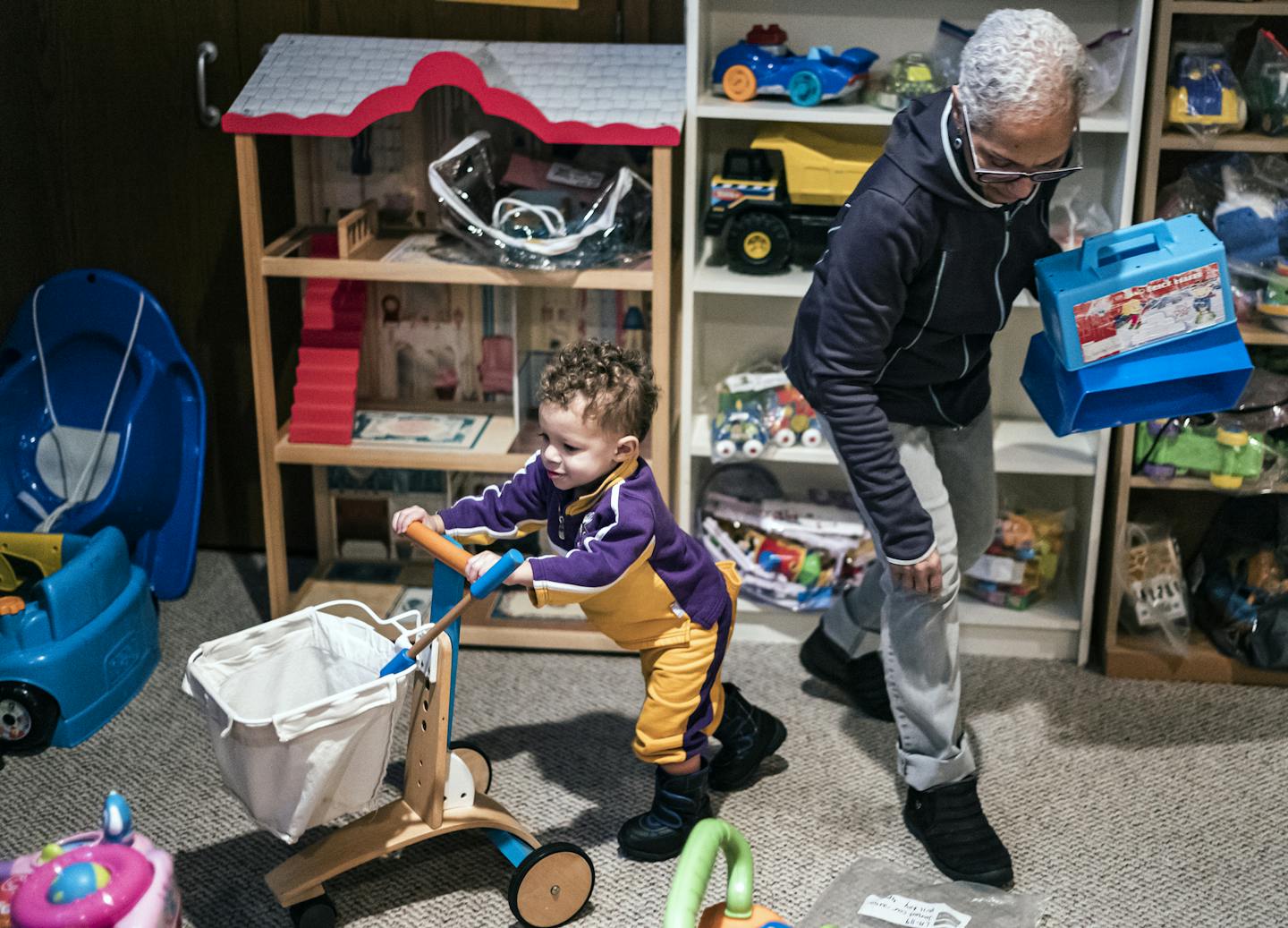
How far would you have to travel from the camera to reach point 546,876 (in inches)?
73.4

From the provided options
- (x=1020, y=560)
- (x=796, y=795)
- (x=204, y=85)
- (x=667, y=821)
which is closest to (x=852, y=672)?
(x=796, y=795)

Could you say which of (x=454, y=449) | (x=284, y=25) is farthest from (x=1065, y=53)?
(x=284, y=25)

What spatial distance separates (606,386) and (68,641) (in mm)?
1110

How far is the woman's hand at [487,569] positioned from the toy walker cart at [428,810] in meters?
0.02

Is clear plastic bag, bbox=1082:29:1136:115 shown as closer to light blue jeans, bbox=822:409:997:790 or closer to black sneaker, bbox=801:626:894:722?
light blue jeans, bbox=822:409:997:790

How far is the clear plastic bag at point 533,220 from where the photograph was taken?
2408 mm

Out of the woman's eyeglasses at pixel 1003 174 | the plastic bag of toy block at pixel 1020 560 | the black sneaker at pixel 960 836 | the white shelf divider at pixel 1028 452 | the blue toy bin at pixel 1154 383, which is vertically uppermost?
the woman's eyeglasses at pixel 1003 174

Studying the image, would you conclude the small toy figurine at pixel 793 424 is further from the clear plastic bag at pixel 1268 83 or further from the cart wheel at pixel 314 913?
the cart wheel at pixel 314 913

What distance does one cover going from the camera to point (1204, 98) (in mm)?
2293

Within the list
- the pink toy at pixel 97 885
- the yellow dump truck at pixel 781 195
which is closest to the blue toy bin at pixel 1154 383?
the yellow dump truck at pixel 781 195

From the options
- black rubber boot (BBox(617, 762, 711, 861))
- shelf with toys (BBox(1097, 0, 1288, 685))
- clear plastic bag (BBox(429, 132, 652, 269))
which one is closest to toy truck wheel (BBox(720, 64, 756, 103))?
clear plastic bag (BBox(429, 132, 652, 269))

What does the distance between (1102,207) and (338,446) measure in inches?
57.0

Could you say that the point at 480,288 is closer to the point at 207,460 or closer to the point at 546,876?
the point at 207,460

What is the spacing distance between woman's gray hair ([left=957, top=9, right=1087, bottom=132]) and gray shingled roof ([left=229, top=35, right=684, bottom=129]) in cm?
77
